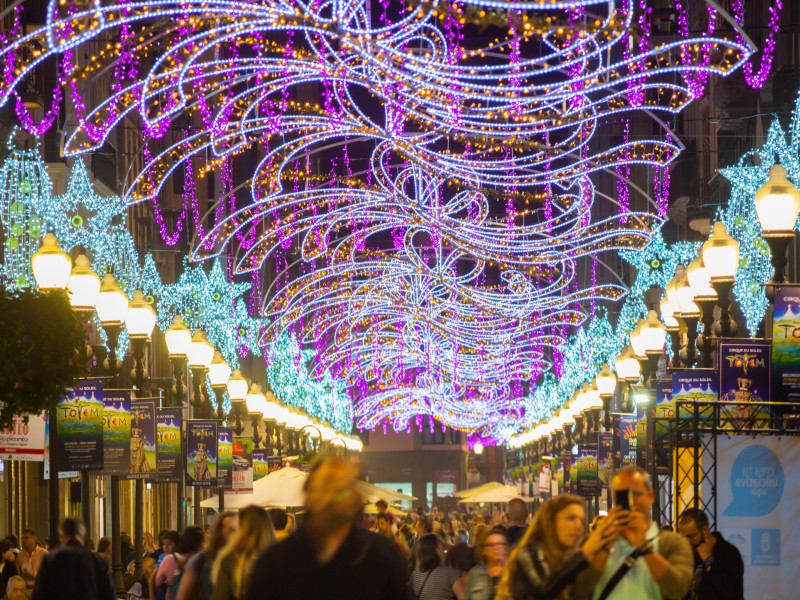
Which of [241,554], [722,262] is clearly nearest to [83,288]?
[722,262]

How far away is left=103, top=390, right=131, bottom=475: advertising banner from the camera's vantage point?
19.1 metres

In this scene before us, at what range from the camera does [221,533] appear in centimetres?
975

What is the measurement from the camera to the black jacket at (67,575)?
12023 mm

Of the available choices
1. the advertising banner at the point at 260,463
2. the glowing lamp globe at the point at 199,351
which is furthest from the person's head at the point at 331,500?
the advertising banner at the point at 260,463

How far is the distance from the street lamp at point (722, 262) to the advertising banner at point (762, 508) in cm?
153

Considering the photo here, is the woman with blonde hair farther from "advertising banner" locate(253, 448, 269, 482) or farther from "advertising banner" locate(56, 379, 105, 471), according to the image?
"advertising banner" locate(253, 448, 269, 482)

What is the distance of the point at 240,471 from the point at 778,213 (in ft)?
67.3

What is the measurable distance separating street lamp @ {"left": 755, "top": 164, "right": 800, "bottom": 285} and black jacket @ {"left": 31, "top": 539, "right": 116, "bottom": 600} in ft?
23.2

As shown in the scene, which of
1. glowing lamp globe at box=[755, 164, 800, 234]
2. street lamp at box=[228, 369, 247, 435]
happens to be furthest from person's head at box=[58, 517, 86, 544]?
street lamp at box=[228, 369, 247, 435]

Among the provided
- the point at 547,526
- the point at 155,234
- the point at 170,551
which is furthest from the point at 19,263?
the point at 155,234

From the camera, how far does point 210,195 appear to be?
64.8 m

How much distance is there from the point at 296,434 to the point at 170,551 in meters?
43.7

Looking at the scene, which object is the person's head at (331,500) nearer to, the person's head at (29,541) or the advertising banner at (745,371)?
the advertising banner at (745,371)

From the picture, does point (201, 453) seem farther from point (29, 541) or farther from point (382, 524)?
point (29, 541)
